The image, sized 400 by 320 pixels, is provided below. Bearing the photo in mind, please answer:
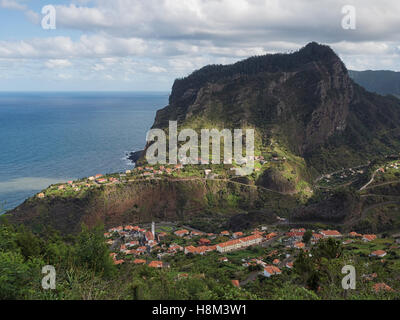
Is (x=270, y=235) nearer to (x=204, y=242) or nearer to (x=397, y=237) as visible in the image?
(x=204, y=242)

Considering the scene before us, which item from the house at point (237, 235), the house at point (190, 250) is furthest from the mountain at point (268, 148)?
the house at point (190, 250)

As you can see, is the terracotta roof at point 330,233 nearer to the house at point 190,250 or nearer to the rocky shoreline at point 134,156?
the house at point 190,250

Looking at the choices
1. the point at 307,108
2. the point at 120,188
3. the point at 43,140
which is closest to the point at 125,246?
the point at 120,188

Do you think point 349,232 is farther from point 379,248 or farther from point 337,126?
point 337,126

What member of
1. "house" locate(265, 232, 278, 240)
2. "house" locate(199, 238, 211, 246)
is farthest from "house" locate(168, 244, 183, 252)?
"house" locate(265, 232, 278, 240)

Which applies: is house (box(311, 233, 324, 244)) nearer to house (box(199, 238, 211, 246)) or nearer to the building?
the building

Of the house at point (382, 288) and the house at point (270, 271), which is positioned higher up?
the house at point (382, 288)

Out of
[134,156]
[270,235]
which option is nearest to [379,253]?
[270,235]
